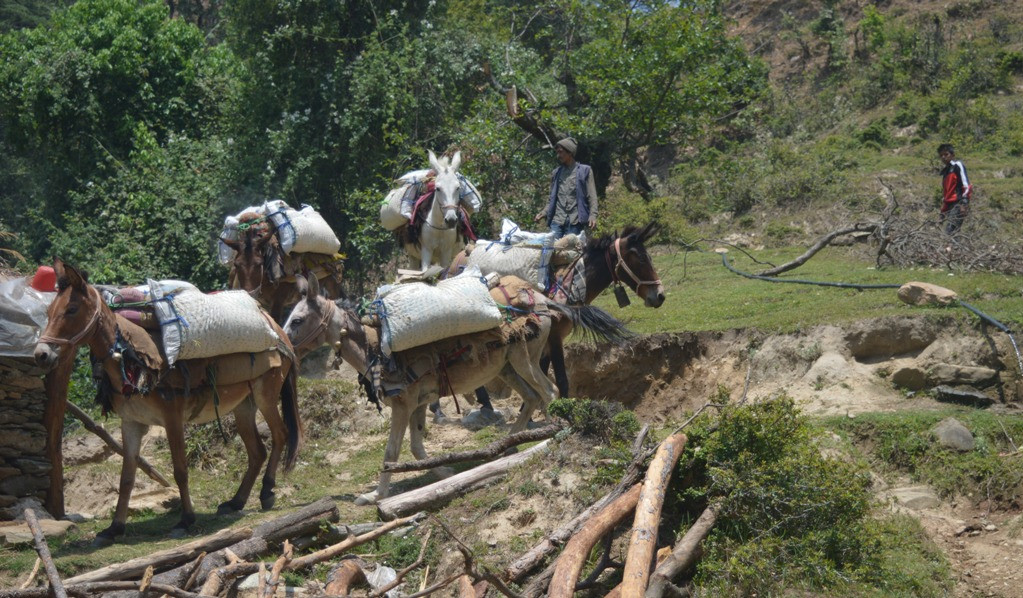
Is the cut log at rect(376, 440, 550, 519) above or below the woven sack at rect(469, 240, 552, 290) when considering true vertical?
below

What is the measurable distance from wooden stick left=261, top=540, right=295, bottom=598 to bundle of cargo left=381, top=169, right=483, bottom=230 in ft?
20.3

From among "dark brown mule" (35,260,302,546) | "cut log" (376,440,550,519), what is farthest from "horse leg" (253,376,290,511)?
"cut log" (376,440,550,519)

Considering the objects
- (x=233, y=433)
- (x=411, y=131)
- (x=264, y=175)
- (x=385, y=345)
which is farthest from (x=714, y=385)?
(x=264, y=175)

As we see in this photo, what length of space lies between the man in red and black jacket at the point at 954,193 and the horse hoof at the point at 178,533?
11.3 metres

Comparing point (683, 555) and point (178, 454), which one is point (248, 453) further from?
point (683, 555)

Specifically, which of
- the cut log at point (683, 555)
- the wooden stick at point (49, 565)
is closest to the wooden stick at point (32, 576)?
the wooden stick at point (49, 565)

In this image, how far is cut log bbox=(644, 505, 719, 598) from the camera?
7.64m

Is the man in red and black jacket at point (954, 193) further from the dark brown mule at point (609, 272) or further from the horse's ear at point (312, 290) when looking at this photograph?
the horse's ear at point (312, 290)

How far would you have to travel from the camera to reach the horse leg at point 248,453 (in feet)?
35.6

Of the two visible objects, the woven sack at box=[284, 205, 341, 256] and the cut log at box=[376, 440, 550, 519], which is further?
the woven sack at box=[284, 205, 341, 256]

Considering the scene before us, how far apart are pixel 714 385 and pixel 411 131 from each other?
8.05 metres

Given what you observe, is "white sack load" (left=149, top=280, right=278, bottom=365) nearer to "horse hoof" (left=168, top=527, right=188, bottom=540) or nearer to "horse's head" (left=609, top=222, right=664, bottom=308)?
"horse hoof" (left=168, top=527, right=188, bottom=540)

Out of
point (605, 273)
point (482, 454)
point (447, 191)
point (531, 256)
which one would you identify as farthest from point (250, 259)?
point (482, 454)

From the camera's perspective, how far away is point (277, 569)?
8.02 m
